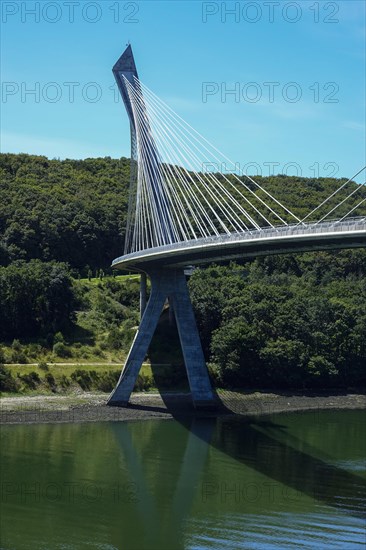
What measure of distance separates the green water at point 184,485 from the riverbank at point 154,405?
125 cm

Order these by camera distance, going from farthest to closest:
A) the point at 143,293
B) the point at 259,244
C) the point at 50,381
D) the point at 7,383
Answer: the point at 143,293 → the point at 50,381 → the point at 7,383 → the point at 259,244

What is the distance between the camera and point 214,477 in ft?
95.0

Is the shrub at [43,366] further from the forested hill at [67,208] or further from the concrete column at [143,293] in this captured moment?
the forested hill at [67,208]

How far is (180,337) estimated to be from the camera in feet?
141

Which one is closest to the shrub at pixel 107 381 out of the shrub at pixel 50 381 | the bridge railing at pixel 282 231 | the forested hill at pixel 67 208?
the shrub at pixel 50 381

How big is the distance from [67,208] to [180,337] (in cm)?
2899

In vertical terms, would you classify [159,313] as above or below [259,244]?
below

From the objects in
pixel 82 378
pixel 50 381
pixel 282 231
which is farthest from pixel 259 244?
pixel 50 381

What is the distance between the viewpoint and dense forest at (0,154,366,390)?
45750 millimetres

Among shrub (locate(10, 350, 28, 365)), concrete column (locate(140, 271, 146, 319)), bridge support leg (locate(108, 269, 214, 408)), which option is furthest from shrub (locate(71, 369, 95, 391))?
concrete column (locate(140, 271, 146, 319))

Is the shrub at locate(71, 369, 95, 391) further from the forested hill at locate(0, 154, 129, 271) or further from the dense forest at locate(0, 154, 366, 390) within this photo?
the forested hill at locate(0, 154, 129, 271)

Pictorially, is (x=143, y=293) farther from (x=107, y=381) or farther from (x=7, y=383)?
(x=7, y=383)

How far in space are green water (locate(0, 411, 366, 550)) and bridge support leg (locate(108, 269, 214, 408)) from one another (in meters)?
2.95

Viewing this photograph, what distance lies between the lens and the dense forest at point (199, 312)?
45750 millimetres
